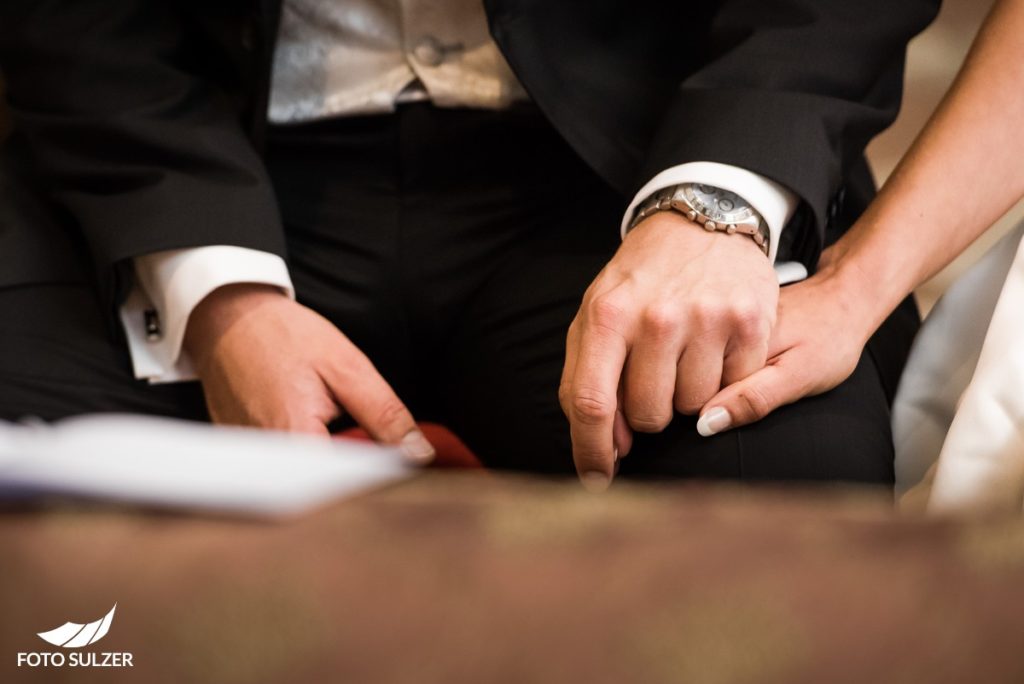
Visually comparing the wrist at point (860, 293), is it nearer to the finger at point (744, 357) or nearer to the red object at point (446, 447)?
the finger at point (744, 357)

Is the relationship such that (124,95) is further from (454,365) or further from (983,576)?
(983,576)

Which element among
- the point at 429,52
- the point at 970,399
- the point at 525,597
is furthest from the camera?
the point at 429,52

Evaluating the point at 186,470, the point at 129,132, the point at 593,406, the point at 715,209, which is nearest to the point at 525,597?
the point at 186,470

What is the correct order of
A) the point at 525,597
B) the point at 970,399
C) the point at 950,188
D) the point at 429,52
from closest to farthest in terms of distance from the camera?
the point at 525,597
the point at 970,399
the point at 950,188
the point at 429,52

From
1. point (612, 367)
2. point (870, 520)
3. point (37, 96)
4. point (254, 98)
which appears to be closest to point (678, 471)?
point (612, 367)

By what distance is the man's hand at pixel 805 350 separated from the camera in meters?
0.60

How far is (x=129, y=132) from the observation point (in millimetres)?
771

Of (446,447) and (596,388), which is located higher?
(596,388)

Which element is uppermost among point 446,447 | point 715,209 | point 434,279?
point 715,209

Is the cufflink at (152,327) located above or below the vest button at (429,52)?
below

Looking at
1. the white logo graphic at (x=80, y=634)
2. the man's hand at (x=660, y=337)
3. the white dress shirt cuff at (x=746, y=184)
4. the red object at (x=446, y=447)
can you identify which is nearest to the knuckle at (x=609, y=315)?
the man's hand at (x=660, y=337)

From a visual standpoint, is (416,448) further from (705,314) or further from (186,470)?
(186,470)

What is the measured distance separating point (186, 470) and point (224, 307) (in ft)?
1.55

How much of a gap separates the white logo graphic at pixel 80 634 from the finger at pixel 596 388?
0.35 meters
